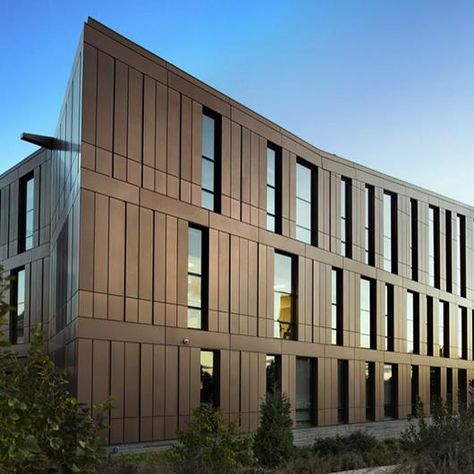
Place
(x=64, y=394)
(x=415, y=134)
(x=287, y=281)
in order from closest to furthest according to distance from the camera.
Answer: (x=64, y=394)
(x=287, y=281)
(x=415, y=134)

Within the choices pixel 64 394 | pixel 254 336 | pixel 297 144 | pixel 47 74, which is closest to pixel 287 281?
pixel 254 336

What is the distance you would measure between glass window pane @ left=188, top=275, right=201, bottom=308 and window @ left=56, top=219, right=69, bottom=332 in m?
3.89

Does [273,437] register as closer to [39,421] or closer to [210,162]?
[210,162]

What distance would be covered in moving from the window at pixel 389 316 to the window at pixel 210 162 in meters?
14.1

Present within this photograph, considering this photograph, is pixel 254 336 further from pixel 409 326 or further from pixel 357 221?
pixel 409 326

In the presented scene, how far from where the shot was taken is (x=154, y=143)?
2133cm

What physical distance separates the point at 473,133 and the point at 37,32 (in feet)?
63.1

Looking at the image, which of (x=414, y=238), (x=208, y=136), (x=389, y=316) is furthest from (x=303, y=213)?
(x=414, y=238)

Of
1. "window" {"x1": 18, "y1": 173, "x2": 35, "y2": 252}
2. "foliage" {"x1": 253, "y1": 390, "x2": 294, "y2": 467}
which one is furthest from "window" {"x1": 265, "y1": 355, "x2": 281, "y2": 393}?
"window" {"x1": 18, "y1": 173, "x2": 35, "y2": 252}

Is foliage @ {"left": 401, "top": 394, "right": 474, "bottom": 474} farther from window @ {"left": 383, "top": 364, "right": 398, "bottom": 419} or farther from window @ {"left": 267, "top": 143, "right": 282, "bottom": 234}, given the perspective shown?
window @ {"left": 383, "top": 364, "right": 398, "bottom": 419}

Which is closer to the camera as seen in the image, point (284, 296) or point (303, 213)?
point (284, 296)

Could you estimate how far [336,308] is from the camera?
30734 mm

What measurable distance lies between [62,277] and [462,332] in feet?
94.4

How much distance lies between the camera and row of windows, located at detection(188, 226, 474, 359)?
22.9m
